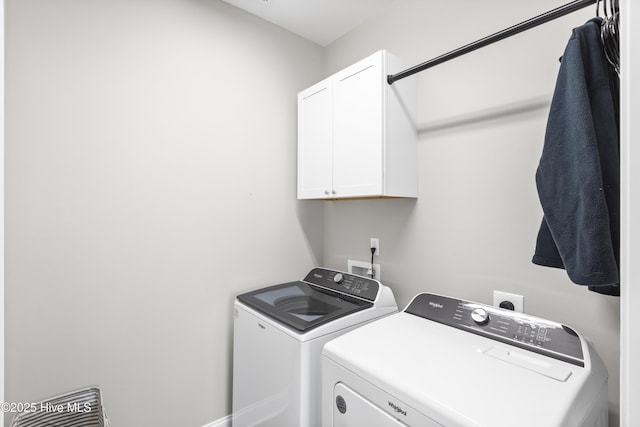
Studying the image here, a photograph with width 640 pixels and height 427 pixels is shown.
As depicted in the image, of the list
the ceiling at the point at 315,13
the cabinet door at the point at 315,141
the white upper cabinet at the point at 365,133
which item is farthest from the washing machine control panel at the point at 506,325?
the ceiling at the point at 315,13

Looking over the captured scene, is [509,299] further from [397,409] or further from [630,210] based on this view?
[630,210]

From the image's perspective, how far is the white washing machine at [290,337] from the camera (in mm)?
1262

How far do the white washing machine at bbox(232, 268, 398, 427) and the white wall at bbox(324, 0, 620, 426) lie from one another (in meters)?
0.34

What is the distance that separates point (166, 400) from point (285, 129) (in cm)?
175

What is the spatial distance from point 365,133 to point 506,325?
1.07 metres

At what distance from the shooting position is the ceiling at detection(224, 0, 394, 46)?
6.07ft

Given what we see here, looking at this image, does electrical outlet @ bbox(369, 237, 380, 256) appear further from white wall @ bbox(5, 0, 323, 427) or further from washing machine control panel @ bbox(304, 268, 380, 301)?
white wall @ bbox(5, 0, 323, 427)

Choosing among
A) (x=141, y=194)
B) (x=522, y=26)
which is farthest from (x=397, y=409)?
(x=141, y=194)

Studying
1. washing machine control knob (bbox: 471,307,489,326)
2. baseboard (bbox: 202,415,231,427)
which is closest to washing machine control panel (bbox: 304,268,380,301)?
washing machine control knob (bbox: 471,307,489,326)

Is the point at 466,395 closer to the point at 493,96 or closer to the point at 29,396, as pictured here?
the point at 493,96

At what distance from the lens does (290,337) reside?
1.31 meters

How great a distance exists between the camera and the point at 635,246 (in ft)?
1.48

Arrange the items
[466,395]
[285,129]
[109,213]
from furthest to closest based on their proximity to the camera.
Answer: [285,129]
[109,213]
[466,395]

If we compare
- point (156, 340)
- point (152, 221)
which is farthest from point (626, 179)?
point (156, 340)
